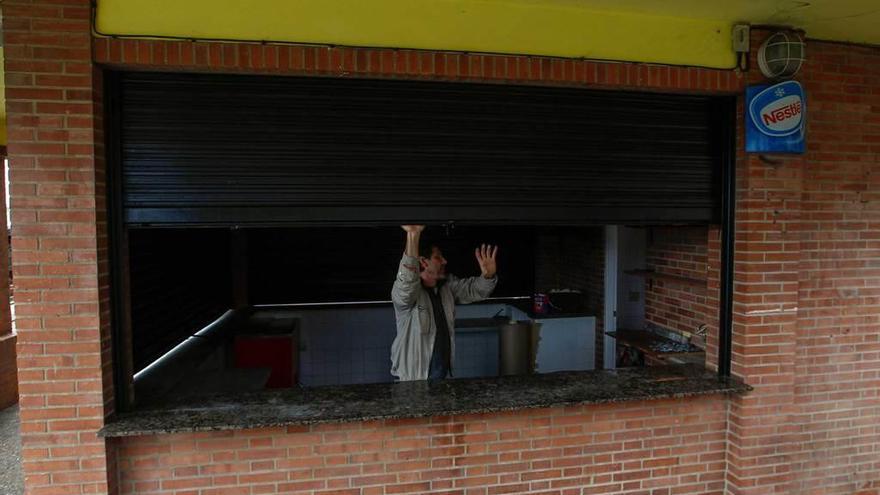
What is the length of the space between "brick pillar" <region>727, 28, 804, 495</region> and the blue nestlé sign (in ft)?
0.33

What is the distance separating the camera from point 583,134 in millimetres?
3414

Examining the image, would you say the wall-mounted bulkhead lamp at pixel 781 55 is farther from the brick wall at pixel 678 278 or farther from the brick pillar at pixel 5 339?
the brick pillar at pixel 5 339

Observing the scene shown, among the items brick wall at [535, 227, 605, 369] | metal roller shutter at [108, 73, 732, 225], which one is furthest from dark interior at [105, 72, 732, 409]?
brick wall at [535, 227, 605, 369]

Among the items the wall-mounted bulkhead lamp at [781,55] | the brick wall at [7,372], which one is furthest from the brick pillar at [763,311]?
Result: the brick wall at [7,372]

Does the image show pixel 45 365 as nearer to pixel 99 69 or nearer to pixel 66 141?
pixel 66 141

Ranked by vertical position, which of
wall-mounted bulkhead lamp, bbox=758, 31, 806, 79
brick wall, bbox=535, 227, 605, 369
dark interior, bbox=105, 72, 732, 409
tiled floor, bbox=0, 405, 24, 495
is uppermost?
wall-mounted bulkhead lamp, bbox=758, 31, 806, 79

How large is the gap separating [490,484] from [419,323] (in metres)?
1.19

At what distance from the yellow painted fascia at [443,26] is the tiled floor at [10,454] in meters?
3.72

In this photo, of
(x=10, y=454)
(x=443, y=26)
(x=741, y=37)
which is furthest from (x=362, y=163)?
(x=10, y=454)

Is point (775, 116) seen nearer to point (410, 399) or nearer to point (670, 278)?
point (670, 278)

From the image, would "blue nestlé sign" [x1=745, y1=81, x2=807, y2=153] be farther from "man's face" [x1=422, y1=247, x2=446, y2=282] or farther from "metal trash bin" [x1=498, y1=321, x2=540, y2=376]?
"metal trash bin" [x1=498, y1=321, x2=540, y2=376]

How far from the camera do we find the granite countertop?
289cm

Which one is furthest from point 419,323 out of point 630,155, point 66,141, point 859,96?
point 859,96

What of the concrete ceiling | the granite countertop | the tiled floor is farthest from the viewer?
the tiled floor
